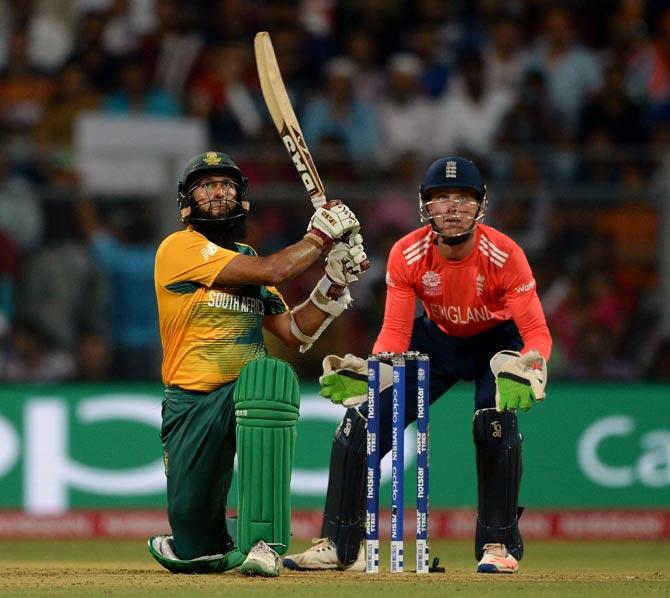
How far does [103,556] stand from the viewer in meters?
9.16

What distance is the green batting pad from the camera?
6137 mm

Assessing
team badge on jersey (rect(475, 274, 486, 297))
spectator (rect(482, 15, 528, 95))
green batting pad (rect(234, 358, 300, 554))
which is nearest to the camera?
green batting pad (rect(234, 358, 300, 554))

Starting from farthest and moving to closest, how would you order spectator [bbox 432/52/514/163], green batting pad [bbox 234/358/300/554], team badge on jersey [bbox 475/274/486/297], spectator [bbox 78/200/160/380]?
1. spectator [bbox 432/52/514/163]
2. spectator [bbox 78/200/160/380]
3. team badge on jersey [bbox 475/274/486/297]
4. green batting pad [bbox 234/358/300/554]

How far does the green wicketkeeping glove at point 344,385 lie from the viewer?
679 centimetres

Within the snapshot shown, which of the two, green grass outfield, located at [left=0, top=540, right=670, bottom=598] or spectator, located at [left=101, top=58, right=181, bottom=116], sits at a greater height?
spectator, located at [left=101, top=58, right=181, bottom=116]

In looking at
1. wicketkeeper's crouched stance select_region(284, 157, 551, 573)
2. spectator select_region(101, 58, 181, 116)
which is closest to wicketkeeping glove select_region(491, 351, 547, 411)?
wicketkeeper's crouched stance select_region(284, 157, 551, 573)

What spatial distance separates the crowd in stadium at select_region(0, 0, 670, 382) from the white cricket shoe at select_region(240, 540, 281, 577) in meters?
4.60

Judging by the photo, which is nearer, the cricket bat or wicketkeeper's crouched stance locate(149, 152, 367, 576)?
wicketkeeper's crouched stance locate(149, 152, 367, 576)

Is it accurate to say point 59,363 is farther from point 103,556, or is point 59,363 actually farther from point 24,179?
point 103,556

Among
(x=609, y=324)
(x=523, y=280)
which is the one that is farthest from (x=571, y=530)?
(x=523, y=280)

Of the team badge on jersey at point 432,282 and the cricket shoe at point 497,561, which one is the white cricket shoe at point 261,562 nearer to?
the cricket shoe at point 497,561

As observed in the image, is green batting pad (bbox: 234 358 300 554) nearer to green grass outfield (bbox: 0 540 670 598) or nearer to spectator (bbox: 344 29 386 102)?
green grass outfield (bbox: 0 540 670 598)

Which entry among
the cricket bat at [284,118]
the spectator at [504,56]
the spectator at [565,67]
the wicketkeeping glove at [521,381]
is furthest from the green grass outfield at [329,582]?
the spectator at [504,56]

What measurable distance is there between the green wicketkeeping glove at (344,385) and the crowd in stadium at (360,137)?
3.90m
